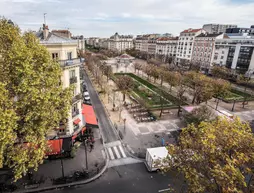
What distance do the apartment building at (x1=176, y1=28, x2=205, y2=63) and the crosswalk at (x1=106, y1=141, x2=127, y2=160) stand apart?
74.1m

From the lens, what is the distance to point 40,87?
48.2 feet

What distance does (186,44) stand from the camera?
87125 millimetres

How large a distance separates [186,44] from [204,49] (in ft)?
37.9

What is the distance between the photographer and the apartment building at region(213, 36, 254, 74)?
6391 centimetres

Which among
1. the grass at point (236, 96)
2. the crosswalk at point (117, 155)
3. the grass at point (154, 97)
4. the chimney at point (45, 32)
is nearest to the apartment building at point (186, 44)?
the grass at point (236, 96)

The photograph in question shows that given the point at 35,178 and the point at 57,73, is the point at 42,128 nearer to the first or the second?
the point at 57,73

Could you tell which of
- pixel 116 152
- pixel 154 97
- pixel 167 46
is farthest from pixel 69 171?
pixel 167 46

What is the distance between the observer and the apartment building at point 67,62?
827 inches

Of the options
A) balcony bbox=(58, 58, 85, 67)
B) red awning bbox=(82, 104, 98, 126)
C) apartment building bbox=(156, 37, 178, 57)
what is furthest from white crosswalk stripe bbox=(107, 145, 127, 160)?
apartment building bbox=(156, 37, 178, 57)

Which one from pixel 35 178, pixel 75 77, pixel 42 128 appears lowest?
pixel 35 178

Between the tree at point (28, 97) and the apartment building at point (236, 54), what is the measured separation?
7186 cm

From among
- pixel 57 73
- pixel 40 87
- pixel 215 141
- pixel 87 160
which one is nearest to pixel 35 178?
pixel 87 160

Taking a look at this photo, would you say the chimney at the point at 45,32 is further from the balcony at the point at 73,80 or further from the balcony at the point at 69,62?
the balcony at the point at 73,80

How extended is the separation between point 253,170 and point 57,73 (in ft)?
52.4
